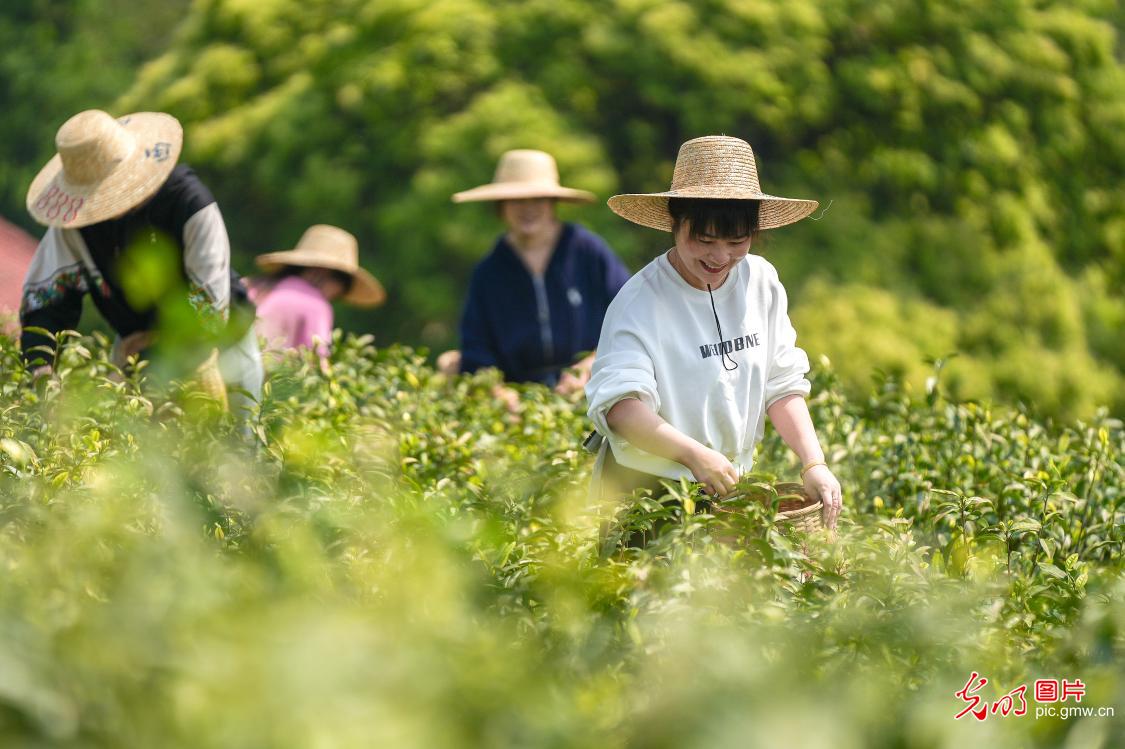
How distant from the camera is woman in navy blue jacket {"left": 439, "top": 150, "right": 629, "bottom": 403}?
18.9ft

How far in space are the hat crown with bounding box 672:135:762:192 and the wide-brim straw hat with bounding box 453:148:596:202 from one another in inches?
104

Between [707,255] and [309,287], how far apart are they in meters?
3.54

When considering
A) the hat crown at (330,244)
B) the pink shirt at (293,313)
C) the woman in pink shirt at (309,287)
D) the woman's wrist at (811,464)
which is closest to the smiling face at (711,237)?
the woman's wrist at (811,464)

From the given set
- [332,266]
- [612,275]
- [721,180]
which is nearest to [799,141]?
[612,275]

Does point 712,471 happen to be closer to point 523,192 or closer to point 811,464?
point 811,464

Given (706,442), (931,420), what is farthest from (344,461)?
(931,420)

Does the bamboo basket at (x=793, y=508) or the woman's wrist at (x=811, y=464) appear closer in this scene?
the bamboo basket at (x=793, y=508)

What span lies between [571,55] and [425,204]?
130cm

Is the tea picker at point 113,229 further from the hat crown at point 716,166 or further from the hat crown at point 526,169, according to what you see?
the hat crown at point 526,169

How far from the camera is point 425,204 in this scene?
26.5ft

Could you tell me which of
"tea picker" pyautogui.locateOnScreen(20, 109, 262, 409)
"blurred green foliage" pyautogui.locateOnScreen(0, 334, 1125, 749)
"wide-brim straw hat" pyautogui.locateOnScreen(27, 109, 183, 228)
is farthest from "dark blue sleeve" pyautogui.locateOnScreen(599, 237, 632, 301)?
"wide-brim straw hat" pyautogui.locateOnScreen(27, 109, 183, 228)

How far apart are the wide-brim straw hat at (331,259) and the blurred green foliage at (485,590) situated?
2132mm

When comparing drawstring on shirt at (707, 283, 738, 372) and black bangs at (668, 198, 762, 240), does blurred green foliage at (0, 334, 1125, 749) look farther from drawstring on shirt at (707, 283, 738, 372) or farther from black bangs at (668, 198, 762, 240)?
black bangs at (668, 198, 762, 240)

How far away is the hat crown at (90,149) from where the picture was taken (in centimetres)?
418
